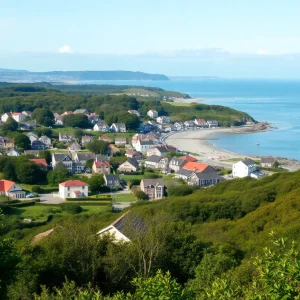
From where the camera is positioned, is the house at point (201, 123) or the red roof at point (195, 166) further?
the house at point (201, 123)

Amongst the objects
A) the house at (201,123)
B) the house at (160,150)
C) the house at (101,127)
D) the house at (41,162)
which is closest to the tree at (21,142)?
the house at (41,162)

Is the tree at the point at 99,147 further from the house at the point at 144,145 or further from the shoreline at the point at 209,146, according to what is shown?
the shoreline at the point at 209,146

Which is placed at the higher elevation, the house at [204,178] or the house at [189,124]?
the house at [204,178]

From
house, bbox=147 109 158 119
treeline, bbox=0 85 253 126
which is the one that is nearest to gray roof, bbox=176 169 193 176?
treeline, bbox=0 85 253 126

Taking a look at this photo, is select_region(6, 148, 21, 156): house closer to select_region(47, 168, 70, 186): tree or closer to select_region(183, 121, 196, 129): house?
select_region(47, 168, 70, 186): tree

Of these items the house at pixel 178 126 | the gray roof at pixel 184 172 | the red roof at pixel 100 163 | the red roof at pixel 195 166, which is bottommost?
the house at pixel 178 126

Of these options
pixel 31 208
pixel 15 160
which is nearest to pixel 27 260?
pixel 31 208
